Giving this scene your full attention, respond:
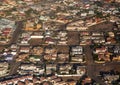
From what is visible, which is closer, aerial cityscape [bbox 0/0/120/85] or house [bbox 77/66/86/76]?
aerial cityscape [bbox 0/0/120/85]

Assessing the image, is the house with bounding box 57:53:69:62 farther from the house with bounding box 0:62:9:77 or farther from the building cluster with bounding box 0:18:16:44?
the building cluster with bounding box 0:18:16:44

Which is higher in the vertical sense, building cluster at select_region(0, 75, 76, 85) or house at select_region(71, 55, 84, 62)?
house at select_region(71, 55, 84, 62)

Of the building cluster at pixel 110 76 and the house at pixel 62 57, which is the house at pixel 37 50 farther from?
the building cluster at pixel 110 76

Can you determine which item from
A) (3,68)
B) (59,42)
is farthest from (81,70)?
(3,68)

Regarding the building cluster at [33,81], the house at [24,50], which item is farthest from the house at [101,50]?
the house at [24,50]

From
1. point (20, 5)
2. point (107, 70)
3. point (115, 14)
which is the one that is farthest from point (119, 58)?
point (20, 5)

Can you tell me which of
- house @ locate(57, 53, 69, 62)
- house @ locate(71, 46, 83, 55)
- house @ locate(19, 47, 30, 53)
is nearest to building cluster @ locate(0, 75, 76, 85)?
house @ locate(57, 53, 69, 62)

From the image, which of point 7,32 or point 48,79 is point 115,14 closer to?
point 7,32

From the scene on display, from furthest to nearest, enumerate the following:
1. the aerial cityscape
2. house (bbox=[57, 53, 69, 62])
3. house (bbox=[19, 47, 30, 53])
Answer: house (bbox=[19, 47, 30, 53]), house (bbox=[57, 53, 69, 62]), the aerial cityscape
